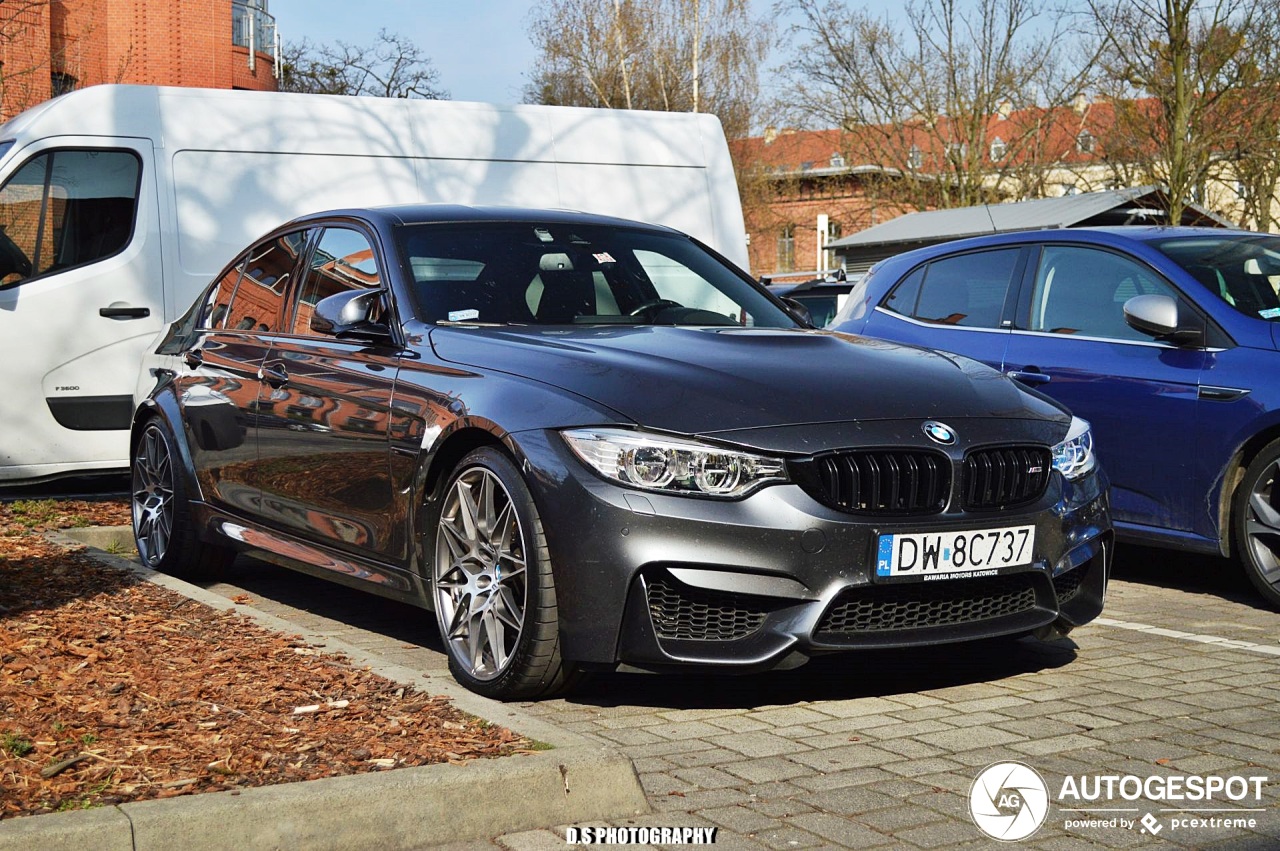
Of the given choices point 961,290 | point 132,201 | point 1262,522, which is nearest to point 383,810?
point 1262,522

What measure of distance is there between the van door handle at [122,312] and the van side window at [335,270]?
418cm

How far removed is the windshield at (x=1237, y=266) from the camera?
287 inches

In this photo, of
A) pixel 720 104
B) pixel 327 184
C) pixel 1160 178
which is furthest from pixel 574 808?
pixel 720 104

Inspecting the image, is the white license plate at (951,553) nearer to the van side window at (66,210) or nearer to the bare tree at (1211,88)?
the van side window at (66,210)

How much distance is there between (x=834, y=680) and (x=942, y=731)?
76 centimetres

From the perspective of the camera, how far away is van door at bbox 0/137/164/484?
33.7ft

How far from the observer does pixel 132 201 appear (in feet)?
34.7

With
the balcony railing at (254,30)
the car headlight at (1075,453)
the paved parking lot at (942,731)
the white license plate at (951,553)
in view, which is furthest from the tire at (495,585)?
the balcony railing at (254,30)

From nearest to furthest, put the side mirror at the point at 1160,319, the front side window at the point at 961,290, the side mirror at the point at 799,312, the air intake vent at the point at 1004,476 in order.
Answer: the air intake vent at the point at 1004,476 < the side mirror at the point at 799,312 < the side mirror at the point at 1160,319 < the front side window at the point at 961,290

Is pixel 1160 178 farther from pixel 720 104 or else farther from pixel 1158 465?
pixel 720 104

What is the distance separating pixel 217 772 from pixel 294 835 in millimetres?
401

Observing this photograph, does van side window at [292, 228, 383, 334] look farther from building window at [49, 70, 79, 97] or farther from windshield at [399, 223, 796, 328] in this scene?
building window at [49, 70, 79, 97]

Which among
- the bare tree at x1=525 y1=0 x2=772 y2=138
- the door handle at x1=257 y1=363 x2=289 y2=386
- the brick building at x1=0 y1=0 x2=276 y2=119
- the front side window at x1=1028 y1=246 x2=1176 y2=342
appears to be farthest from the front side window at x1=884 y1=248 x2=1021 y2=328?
the bare tree at x1=525 y1=0 x2=772 y2=138

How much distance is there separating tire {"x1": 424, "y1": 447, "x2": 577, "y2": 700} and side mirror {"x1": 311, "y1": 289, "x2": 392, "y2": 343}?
31.9 inches
